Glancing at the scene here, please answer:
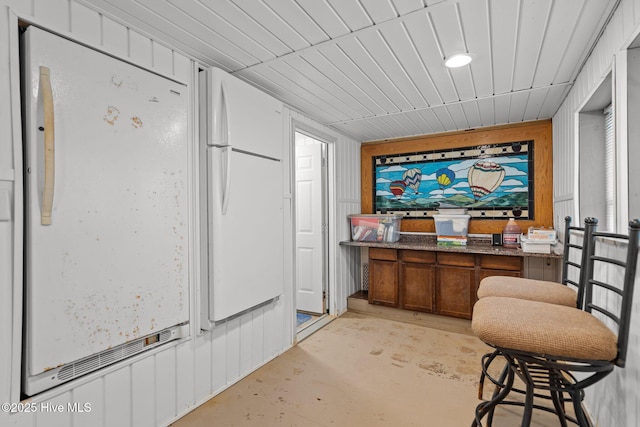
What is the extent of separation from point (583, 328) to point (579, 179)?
1544mm

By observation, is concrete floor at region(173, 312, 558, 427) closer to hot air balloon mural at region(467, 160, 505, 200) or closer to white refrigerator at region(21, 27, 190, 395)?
white refrigerator at region(21, 27, 190, 395)

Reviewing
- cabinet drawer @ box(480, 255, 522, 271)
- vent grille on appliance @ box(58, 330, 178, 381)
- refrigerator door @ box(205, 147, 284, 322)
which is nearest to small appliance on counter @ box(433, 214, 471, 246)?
cabinet drawer @ box(480, 255, 522, 271)

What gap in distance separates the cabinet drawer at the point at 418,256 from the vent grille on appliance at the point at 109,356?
8.48 feet

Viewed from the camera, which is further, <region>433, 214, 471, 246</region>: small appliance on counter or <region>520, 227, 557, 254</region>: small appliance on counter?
<region>433, 214, 471, 246</region>: small appliance on counter

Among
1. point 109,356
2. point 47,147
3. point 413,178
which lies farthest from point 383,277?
point 47,147

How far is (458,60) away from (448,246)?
2.04 metres

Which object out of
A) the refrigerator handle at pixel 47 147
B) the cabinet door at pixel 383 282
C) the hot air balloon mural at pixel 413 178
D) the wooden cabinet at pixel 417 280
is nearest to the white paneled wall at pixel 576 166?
the wooden cabinet at pixel 417 280

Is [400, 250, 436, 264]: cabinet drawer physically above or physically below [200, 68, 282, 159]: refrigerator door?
below

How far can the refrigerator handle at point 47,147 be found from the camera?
4.23 feet

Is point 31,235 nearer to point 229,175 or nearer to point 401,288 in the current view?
point 229,175

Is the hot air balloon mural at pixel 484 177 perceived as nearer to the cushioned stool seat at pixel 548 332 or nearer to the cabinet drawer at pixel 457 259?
the cabinet drawer at pixel 457 259

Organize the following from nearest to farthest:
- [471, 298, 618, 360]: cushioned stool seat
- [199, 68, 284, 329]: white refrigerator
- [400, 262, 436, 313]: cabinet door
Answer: [471, 298, 618, 360]: cushioned stool seat, [199, 68, 284, 329]: white refrigerator, [400, 262, 436, 313]: cabinet door

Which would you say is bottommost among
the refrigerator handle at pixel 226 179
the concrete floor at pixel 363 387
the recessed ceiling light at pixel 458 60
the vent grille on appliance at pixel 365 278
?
the concrete floor at pixel 363 387

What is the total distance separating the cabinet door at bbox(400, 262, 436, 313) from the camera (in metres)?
3.42
